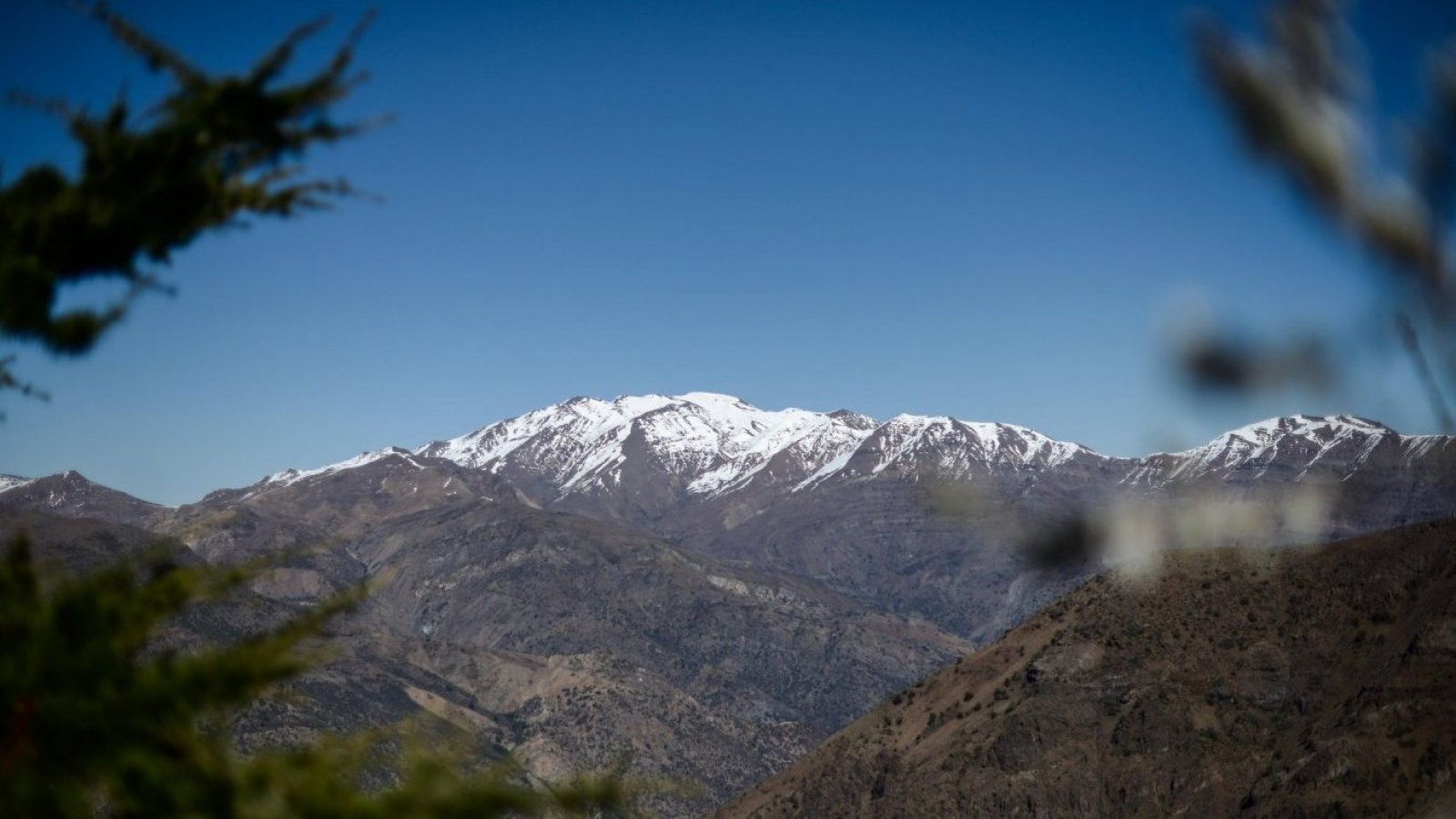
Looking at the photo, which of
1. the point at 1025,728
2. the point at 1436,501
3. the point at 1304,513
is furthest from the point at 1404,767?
the point at 1304,513

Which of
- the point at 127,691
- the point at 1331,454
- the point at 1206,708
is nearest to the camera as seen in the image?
the point at 127,691

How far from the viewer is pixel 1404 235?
2.86 meters

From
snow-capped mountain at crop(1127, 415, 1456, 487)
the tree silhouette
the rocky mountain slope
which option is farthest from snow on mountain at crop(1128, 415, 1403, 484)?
the rocky mountain slope

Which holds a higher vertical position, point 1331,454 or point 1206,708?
point 1331,454

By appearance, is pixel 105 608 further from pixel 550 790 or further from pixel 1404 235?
pixel 1404 235

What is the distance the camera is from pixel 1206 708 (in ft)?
284

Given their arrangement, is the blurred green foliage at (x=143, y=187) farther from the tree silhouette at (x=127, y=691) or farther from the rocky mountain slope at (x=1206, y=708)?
the rocky mountain slope at (x=1206, y=708)

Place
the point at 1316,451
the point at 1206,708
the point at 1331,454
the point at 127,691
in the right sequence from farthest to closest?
the point at 1206,708
the point at 1316,451
the point at 1331,454
the point at 127,691

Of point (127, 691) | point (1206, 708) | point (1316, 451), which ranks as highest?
point (1316, 451)

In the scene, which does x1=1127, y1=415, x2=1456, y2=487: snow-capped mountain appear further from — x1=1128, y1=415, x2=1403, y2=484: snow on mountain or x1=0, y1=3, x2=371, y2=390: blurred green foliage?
x1=0, y1=3, x2=371, y2=390: blurred green foliage

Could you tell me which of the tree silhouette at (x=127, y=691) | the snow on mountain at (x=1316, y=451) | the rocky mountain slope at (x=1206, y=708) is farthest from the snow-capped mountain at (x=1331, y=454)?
the rocky mountain slope at (x=1206, y=708)

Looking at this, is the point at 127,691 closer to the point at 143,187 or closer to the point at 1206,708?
the point at 143,187

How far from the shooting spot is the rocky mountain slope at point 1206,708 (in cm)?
6862

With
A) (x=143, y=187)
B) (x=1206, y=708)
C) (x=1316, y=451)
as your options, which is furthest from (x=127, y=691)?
(x=1206, y=708)
